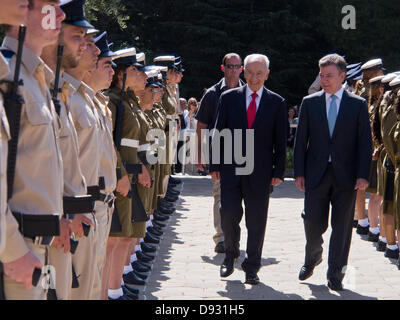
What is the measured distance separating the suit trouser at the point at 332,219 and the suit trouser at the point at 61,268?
4.06 metres

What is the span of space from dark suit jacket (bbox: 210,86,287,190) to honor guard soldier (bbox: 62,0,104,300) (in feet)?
9.00

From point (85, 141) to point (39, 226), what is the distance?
152cm

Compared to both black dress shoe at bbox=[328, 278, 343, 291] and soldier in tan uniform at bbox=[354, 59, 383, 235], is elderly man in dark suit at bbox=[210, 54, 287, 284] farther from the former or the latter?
soldier in tan uniform at bbox=[354, 59, 383, 235]

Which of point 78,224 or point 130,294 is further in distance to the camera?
point 130,294

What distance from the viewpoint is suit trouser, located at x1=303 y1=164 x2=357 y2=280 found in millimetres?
7648

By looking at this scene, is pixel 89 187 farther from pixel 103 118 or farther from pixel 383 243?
pixel 383 243

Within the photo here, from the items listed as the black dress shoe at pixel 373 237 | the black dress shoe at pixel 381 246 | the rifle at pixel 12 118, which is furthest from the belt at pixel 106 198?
the black dress shoe at pixel 373 237

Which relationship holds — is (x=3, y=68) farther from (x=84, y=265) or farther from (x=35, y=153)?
(x=84, y=265)

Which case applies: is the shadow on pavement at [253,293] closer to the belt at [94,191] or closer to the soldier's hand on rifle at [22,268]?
the belt at [94,191]

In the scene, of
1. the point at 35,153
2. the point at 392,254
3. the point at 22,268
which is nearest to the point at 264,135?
the point at 392,254

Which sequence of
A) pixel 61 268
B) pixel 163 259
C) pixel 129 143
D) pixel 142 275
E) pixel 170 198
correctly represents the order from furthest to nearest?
1. pixel 170 198
2. pixel 163 259
3. pixel 142 275
4. pixel 129 143
5. pixel 61 268

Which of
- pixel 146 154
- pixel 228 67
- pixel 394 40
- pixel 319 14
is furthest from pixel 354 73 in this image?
pixel 319 14

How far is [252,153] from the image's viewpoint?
25.7ft

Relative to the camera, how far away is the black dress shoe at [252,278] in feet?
25.6
